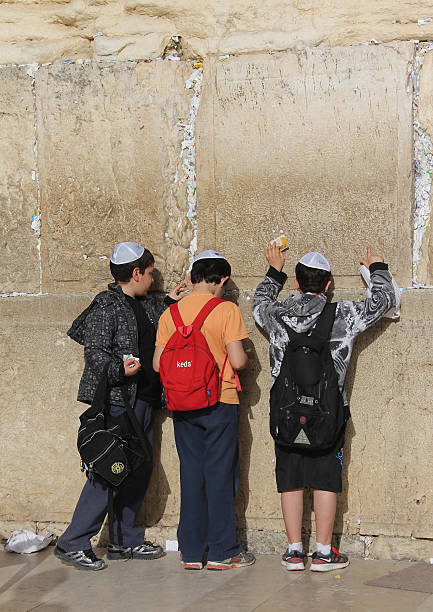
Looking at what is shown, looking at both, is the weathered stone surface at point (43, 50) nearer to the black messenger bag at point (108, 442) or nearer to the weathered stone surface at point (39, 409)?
the weathered stone surface at point (39, 409)

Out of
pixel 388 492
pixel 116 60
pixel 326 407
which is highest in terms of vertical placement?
pixel 116 60

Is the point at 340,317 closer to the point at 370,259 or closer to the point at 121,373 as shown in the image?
the point at 370,259

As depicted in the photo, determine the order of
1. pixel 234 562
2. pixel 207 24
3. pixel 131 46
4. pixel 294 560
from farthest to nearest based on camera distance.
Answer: pixel 131 46 < pixel 207 24 < pixel 234 562 < pixel 294 560

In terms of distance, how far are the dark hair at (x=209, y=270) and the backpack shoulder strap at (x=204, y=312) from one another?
0.15 m

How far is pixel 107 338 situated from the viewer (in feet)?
15.8

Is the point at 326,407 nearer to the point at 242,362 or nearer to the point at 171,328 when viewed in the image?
the point at 242,362

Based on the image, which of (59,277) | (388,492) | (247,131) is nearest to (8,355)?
(59,277)

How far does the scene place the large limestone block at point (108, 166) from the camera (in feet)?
16.8

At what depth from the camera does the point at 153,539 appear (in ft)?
16.8

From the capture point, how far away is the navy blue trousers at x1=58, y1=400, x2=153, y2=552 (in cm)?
481

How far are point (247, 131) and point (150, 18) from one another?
2.92 feet

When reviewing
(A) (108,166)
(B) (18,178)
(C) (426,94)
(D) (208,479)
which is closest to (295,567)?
(D) (208,479)

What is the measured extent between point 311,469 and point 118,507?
1.11 m

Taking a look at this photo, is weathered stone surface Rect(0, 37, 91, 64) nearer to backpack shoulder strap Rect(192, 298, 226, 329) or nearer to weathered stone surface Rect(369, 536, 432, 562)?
backpack shoulder strap Rect(192, 298, 226, 329)
